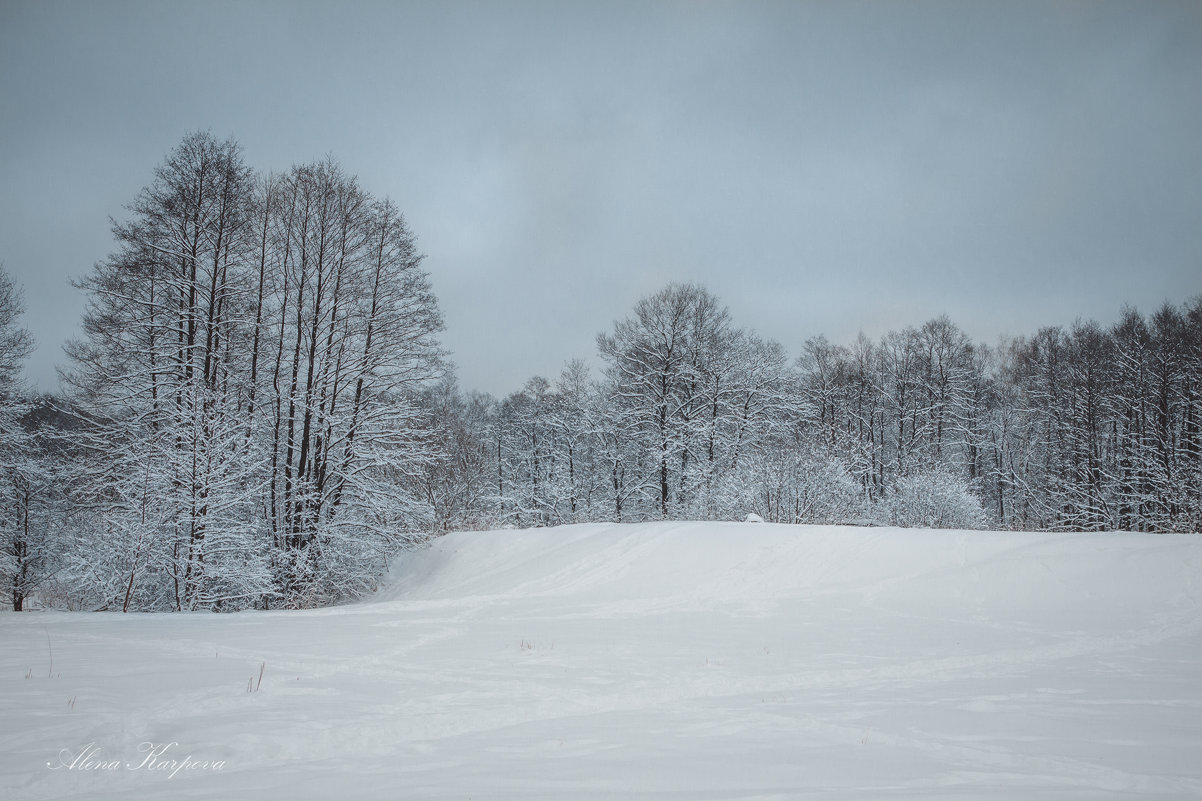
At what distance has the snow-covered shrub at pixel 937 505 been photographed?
66.8ft

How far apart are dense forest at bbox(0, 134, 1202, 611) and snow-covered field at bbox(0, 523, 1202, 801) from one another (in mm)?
4121

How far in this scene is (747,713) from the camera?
4297mm

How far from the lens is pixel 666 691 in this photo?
493cm

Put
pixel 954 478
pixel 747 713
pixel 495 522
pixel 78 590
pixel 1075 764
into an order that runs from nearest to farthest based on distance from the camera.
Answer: pixel 1075 764 < pixel 747 713 < pixel 78 590 < pixel 495 522 < pixel 954 478

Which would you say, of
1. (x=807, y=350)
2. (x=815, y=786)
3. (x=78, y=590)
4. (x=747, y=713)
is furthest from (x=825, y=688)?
(x=807, y=350)

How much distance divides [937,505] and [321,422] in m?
20.2

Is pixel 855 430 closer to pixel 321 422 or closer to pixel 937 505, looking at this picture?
pixel 937 505

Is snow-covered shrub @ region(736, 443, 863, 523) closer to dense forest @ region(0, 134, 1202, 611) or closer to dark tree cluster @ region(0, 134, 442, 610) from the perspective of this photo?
dense forest @ region(0, 134, 1202, 611)

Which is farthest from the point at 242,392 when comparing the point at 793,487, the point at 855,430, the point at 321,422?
the point at 855,430

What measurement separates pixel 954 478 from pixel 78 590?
26044mm

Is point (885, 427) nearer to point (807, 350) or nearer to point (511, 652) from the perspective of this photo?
point (807, 350)

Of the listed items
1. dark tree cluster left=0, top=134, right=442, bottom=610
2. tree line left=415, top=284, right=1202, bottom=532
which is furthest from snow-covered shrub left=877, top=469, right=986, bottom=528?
dark tree cluster left=0, top=134, right=442, bottom=610

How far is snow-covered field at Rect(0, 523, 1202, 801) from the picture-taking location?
302cm

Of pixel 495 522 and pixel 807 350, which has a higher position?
pixel 807 350
